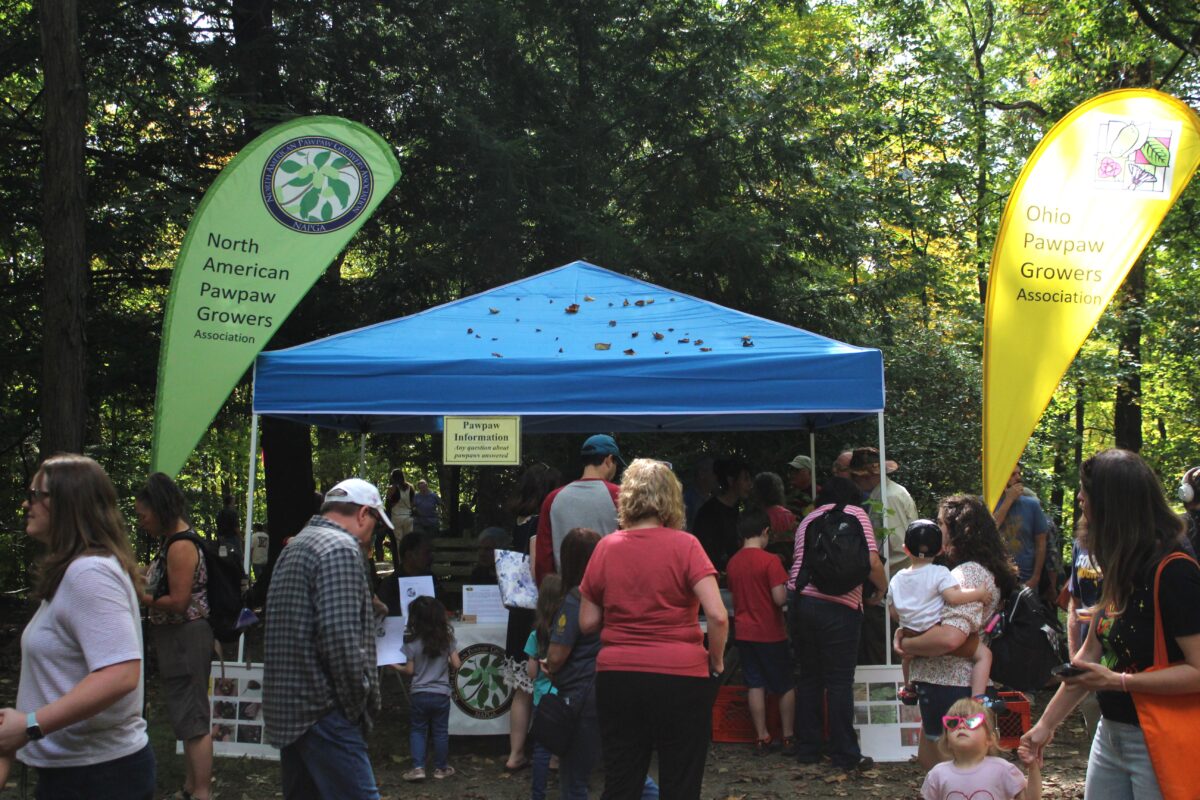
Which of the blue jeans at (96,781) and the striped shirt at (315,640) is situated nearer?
the blue jeans at (96,781)

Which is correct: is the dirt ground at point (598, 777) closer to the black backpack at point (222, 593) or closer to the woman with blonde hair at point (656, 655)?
the black backpack at point (222, 593)

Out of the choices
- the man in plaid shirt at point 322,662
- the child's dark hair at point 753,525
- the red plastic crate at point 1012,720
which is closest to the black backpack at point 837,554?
the child's dark hair at point 753,525

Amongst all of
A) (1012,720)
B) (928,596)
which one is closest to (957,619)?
(928,596)

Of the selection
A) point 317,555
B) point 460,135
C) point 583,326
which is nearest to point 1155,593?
point 317,555

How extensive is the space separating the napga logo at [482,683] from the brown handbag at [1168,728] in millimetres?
4863

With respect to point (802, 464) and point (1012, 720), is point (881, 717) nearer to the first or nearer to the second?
point (1012, 720)

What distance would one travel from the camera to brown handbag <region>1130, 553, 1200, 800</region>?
9.39ft

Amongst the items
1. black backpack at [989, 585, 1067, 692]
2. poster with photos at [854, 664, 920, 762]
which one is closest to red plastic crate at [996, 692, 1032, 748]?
poster with photos at [854, 664, 920, 762]

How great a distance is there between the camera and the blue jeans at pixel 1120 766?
9.70 feet

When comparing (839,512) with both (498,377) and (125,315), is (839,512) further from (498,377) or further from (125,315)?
(125,315)

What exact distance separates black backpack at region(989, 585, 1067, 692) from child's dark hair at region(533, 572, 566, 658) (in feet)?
7.06

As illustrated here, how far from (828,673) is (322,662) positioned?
3912 millimetres

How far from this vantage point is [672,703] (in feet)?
13.4

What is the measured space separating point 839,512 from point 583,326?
7.61 feet
